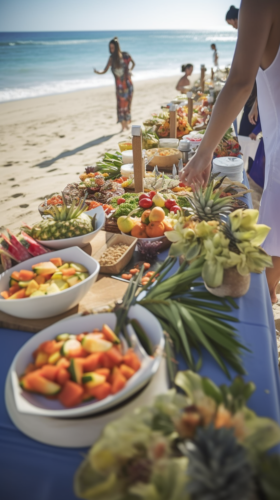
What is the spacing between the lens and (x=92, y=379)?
760 millimetres

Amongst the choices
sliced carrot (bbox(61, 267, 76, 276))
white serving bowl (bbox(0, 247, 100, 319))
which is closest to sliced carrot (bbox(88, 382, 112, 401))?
white serving bowl (bbox(0, 247, 100, 319))

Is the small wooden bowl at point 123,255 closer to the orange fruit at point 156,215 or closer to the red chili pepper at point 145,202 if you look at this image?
the orange fruit at point 156,215

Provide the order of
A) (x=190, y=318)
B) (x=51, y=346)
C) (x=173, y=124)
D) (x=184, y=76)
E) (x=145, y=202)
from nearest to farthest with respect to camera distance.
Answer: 1. (x=51, y=346)
2. (x=190, y=318)
3. (x=145, y=202)
4. (x=173, y=124)
5. (x=184, y=76)

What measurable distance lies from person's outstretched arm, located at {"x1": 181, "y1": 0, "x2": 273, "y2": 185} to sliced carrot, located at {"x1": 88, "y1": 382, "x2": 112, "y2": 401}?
3.74 ft

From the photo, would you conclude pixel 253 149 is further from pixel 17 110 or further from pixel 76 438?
pixel 17 110

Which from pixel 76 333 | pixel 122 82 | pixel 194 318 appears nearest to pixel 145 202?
pixel 194 318

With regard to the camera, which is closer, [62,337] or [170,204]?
[62,337]

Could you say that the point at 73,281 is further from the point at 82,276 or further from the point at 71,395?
the point at 71,395

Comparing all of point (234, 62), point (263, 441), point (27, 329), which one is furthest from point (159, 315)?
point (234, 62)

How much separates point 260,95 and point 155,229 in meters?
1.00

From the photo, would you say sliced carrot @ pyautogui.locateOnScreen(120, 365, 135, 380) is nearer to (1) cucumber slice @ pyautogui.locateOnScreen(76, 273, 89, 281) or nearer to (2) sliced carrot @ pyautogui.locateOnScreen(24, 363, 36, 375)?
(2) sliced carrot @ pyautogui.locateOnScreen(24, 363, 36, 375)

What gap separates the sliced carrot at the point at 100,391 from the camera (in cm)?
75

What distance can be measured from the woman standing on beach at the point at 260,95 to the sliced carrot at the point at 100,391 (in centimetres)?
114

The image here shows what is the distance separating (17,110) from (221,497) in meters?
12.0
